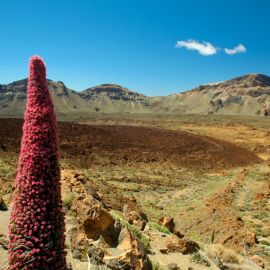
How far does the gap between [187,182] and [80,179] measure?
52.5 feet

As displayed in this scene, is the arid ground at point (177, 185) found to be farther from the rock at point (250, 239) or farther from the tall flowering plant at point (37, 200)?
the tall flowering plant at point (37, 200)

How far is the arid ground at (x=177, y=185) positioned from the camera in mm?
12328

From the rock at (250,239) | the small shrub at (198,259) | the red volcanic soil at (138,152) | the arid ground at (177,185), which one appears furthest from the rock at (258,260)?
the red volcanic soil at (138,152)

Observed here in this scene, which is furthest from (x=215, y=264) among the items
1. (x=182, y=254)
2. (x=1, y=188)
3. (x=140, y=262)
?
(x=1, y=188)

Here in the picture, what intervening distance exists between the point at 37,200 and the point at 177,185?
2375 cm

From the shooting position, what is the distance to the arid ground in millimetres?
12328

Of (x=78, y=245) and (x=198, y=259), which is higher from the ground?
(x=78, y=245)

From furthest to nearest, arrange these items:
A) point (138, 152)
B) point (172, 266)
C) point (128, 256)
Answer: point (138, 152) < point (172, 266) < point (128, 256)

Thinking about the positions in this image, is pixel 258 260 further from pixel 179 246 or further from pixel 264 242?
pixel 179 246

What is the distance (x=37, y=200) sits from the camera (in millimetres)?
3539

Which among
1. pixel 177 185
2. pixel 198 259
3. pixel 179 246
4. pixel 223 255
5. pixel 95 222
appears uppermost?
pixel 95 222

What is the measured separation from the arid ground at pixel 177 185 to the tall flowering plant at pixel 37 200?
310 centimetres

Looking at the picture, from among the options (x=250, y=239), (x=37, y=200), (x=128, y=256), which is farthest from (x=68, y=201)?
(x=37, y=200)

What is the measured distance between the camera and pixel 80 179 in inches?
529
